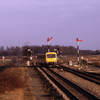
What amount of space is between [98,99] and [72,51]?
396 ft

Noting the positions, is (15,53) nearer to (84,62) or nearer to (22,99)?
(84,62)

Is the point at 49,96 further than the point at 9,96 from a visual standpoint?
Yes

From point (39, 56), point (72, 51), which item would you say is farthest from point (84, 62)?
point (72, 51)

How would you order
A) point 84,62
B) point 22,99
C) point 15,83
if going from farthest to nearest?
point 84,62
point 15,83
point 22,99

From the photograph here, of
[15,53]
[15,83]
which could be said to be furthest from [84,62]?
[15,53]

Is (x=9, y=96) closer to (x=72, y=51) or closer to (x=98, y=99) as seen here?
(x=98, y=99)

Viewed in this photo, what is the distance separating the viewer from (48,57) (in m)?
44.7

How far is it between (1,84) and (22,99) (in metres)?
2.31

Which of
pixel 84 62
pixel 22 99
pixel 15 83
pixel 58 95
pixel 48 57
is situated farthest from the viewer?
pixel 84 62

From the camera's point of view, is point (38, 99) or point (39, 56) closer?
point (38, 99)

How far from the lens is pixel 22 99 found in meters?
12.5

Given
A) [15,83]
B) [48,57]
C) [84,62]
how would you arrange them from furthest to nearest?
[84,62] < [48,57] < [15,83]

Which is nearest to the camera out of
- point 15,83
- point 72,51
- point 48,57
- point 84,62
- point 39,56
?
point 15,83

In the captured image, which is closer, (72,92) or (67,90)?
(72,92)
